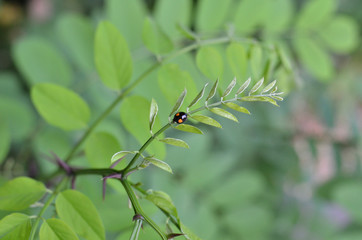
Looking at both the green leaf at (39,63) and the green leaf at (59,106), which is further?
the green leaf at (39,63)

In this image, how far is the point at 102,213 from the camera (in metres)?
0.85

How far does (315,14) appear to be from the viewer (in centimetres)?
144

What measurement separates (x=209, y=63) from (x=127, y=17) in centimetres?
61

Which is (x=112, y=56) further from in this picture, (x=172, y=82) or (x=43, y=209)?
(x=43, y=209)

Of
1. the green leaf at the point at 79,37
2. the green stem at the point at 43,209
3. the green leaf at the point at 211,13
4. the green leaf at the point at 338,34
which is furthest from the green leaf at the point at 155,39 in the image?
the green leaf at the point at 338,34

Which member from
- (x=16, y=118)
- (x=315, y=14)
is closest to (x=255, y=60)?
(x=315, y=14)

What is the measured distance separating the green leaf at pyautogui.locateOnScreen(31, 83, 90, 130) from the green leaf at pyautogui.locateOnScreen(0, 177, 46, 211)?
0.24 metres

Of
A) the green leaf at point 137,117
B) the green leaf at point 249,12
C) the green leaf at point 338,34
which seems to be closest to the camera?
the green leaf at point 137,117

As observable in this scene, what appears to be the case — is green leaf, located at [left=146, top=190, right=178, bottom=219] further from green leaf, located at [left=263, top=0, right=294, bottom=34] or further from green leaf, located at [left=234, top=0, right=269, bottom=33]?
green leaf, located at [left=263, top=0, right=294, bottom=34]

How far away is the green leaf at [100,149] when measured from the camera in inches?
31.3

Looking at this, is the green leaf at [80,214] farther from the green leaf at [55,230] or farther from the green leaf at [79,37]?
the green leaf at [79,37]

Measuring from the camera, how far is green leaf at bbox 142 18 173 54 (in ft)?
2.79

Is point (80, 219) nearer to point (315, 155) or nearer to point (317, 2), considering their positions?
point (317, 2)

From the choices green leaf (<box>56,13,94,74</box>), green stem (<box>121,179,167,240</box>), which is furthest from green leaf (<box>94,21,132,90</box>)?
green leaf (<box>56,13,94,74</box>)
